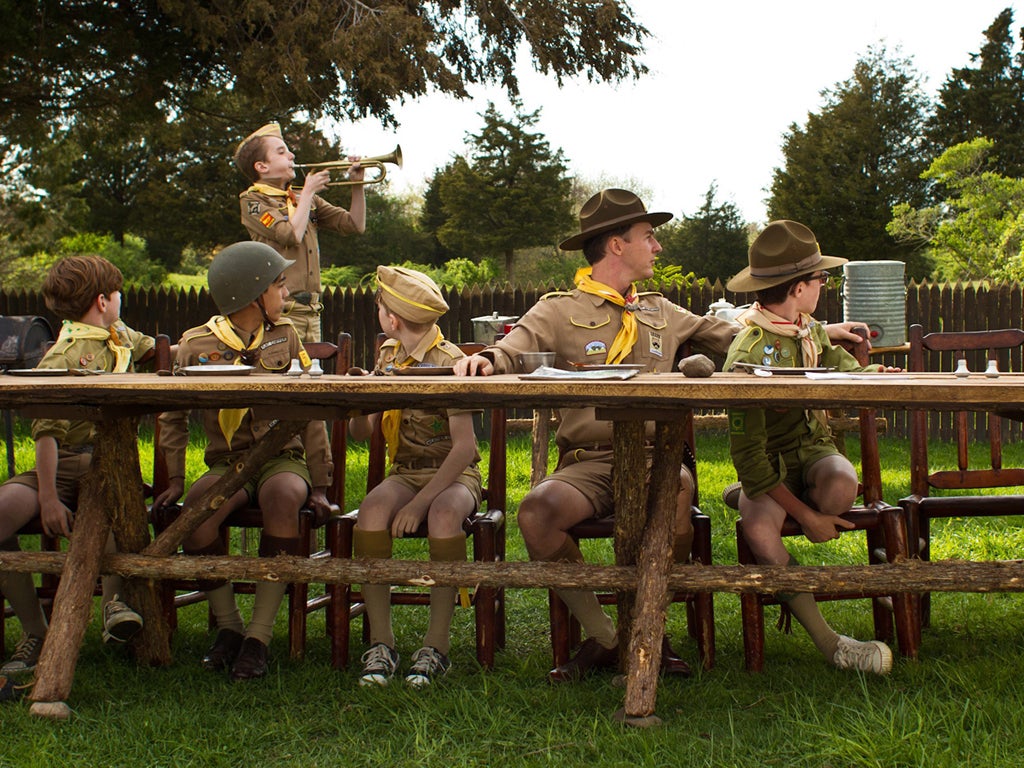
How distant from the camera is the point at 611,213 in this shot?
3816 millimetres

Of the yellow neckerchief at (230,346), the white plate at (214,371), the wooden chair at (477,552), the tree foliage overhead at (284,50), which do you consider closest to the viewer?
the white plate at (214,371)

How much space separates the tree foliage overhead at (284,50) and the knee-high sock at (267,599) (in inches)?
272

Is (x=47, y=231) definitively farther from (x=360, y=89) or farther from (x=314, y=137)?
(x=360, y=89)

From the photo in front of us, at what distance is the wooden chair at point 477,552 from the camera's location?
138 inches

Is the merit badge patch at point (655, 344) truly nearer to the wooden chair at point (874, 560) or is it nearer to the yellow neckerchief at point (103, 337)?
the wooden chair at point (874, 560)

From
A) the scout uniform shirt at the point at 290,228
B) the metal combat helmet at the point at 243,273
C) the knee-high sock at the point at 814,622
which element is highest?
the scout uniform shirt at the point at 290,228

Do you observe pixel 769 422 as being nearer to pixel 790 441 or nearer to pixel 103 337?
pixel 790 441

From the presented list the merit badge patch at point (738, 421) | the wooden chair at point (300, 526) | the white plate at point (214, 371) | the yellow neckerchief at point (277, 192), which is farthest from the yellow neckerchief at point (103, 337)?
the merit badge patch at point (738, 421)

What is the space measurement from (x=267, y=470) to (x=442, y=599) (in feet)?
2.56

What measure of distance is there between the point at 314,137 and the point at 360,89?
45.1 ft

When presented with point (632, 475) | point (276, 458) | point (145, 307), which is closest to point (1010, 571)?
point (632, 475)

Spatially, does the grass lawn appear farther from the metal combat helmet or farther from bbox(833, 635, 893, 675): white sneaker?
the metal combat helmet

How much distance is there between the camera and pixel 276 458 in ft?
12.6

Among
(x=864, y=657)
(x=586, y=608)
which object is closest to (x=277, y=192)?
(x=586, y=608)
